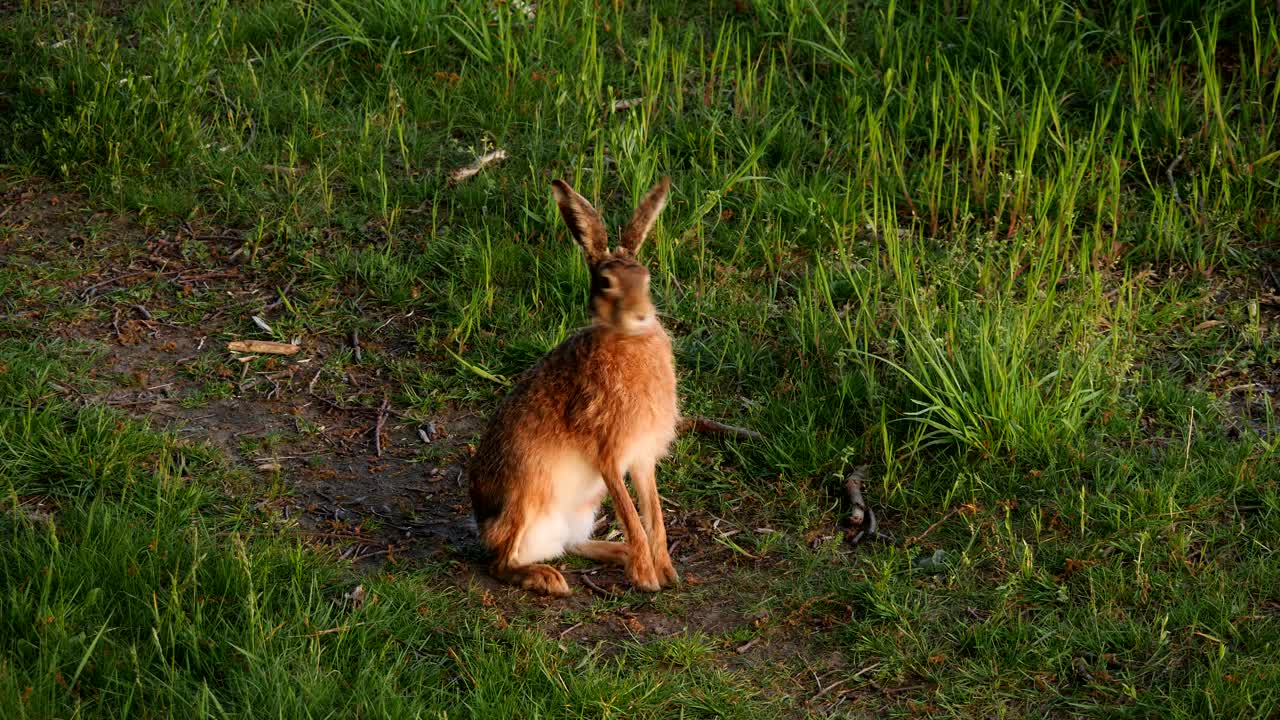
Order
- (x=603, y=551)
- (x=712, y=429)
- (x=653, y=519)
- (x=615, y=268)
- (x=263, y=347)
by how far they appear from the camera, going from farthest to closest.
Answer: (x=263, y=347), (x=712, y=429), (x=603, y=551), (x=653, y=519), (x=615, y=268)

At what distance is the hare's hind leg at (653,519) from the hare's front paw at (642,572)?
43mm

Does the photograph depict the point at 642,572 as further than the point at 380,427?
No

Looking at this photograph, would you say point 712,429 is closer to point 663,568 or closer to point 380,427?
point 663,568

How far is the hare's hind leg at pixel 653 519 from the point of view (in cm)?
445

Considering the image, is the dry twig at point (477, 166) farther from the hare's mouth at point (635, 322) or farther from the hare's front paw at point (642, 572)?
the hare's front paw at point (642, 572)

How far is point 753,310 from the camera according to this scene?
19.0ft

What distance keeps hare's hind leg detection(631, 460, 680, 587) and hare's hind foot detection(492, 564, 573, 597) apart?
0.99 ft

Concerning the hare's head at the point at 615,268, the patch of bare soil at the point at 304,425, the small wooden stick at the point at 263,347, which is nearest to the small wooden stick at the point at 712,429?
the patch of bare soil at the point at 304,425

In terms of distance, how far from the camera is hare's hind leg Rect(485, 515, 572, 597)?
4371mm

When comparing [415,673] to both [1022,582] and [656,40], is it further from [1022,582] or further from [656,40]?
[656,40]

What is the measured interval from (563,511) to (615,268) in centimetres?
92

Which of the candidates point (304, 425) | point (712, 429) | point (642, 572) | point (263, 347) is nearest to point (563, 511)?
point (642, 572)

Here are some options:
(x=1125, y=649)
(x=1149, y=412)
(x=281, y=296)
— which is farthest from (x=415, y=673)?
(x=1149, y=412)

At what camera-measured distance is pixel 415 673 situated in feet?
12.6
